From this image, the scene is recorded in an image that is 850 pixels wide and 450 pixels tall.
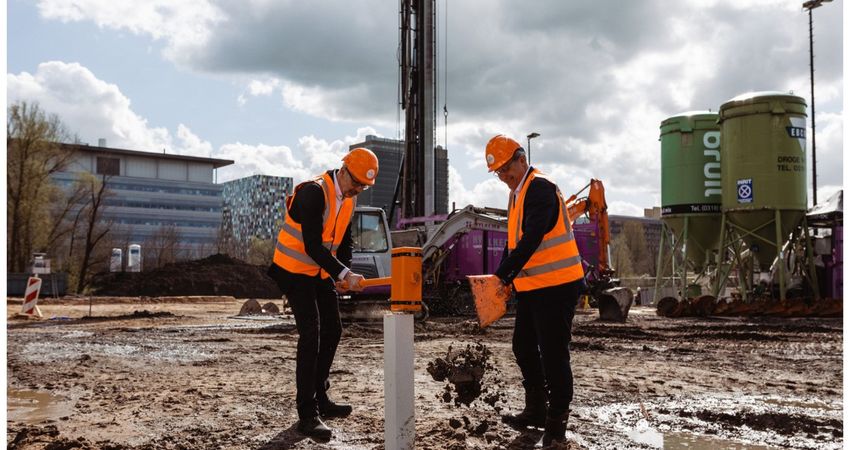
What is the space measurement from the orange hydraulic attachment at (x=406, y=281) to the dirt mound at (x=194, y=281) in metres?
34.9

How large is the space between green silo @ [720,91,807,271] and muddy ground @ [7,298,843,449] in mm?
9197

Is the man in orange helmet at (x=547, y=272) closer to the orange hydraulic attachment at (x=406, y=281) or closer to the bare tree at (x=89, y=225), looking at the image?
the orange hydraulic attachment at (x=406, y=281)

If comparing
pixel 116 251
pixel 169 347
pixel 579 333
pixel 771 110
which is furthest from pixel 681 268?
pixel 116 251

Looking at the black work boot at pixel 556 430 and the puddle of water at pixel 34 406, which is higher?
the black work boot at pixel 556 430

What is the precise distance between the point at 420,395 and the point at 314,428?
151 cm

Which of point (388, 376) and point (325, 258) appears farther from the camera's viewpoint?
point (325, 258)

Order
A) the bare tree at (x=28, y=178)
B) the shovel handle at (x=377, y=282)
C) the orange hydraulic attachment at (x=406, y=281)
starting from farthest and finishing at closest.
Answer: the bare tree at (x=28, y=178)
the shovel handle at (x=377, y=282)
the orange hydraulic attachment at (x=406, y=281)

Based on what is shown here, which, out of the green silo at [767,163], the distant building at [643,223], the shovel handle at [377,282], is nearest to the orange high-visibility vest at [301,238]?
the shovel handle at [377,282]

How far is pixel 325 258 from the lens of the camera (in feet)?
15.5

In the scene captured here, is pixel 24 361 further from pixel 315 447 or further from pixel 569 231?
pixel 569 231

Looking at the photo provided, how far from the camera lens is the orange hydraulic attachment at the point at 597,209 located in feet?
62.5

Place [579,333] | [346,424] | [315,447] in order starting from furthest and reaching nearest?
[579,333]
[346,424]
[315,447]

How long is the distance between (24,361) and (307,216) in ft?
19.5

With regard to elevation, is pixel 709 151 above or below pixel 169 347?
above
